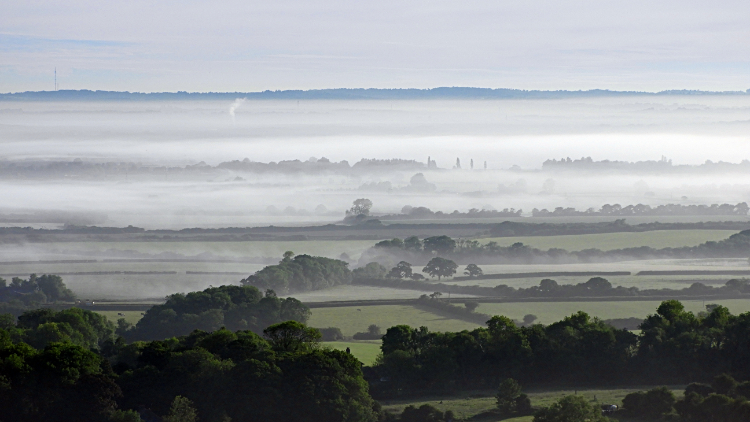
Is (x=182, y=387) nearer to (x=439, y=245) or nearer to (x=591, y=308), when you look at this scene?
(x=591, y=308)

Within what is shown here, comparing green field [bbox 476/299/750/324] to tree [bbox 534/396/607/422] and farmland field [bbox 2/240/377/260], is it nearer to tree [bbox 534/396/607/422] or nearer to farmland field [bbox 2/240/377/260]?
tree [bbox 534/396/607/422]

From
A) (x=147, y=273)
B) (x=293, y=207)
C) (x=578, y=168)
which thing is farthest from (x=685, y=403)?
(x=578, y=168)

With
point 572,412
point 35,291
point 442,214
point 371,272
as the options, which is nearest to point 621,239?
point 442,214

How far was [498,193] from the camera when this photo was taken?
159 metres

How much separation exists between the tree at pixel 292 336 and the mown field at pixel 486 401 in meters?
4.29

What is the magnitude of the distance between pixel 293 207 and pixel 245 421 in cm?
10836

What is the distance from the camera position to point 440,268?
248ft

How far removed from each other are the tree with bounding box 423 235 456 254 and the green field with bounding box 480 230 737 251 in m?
8.82

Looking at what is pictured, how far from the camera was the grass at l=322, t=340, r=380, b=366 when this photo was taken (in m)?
44.2

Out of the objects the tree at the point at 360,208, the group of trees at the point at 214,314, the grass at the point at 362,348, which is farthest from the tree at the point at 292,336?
the tree at the point at 360,208

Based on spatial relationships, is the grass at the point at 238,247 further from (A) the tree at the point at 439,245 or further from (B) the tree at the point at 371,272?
(B) the tree at the point at 371,272

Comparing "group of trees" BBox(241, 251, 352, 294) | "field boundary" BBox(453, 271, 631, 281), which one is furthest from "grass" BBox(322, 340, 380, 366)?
"field boundary" BBox(453, 271, 631, 281)

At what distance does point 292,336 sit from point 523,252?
52.7 metres

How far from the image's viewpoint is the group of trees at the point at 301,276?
69.7m
